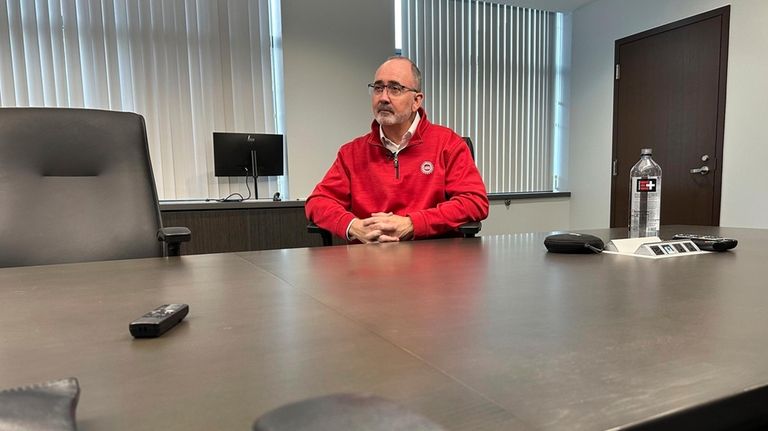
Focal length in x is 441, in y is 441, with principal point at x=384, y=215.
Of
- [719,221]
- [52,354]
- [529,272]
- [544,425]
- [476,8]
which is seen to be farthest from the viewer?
[476,8]

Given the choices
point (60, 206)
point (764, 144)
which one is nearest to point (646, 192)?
point (60, 206)

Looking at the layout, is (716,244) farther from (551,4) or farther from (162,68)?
(551,4)

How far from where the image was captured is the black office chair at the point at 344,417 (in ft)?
0.86

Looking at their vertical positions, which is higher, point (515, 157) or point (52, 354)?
point (515, 157)

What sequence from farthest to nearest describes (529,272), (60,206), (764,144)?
(764,144) < (60,206) < (529,272)

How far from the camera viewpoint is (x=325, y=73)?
3514 millimetres

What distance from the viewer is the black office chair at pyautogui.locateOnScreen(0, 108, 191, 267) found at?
1.31 m

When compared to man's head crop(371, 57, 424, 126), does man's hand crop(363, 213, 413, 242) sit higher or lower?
lower

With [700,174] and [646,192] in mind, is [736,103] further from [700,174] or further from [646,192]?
[646,192]

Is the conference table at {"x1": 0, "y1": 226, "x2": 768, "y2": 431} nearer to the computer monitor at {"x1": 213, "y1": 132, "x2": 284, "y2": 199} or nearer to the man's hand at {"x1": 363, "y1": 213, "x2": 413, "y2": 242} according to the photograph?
the man's hand at {"x1": 363, "y1": 213, "x2": 413, "y2": 242}

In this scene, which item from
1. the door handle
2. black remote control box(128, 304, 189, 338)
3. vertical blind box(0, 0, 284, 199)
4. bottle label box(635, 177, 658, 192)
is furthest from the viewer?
the door handle

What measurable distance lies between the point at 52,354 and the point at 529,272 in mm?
720

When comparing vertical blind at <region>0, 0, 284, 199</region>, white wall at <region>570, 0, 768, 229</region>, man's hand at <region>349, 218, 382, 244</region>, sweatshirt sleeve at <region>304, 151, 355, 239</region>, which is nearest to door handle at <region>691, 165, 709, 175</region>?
white wall at <region>570, 0, 768, 229</region>

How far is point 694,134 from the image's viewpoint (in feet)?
10.8
